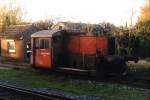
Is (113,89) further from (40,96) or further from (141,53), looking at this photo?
(141,53)

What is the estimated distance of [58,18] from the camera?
5697cm

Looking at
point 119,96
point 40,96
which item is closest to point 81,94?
point 119,96

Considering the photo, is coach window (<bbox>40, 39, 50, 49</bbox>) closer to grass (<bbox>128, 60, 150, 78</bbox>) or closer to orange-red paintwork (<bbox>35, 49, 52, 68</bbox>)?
orange-red paintwork (<bbox>35, 49, 52, 68</bbox>)

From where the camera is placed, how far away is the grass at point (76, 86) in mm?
15117

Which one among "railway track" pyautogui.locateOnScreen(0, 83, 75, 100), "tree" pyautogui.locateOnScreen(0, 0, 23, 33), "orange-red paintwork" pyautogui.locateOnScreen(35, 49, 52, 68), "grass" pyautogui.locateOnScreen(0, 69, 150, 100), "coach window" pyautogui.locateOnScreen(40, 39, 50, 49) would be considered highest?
"tree" pyautogui.locateOnScreen(0, 0, 23, 33)

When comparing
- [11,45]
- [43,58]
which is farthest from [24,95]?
[11,45]

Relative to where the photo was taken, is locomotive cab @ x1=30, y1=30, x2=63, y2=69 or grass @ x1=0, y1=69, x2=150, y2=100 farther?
locomotive cab @ x1=30, y1=30, x2=63, y2=69

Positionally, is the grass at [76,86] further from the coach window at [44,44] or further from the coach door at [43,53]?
the coach window at [44,44]

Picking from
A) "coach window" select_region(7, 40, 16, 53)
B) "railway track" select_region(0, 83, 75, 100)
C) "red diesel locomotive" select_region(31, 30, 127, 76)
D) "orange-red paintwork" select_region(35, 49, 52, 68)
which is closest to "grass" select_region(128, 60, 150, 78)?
"red diesel locomotive" select_region(31, 30, 127, 76)

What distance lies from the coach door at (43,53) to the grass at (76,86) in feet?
2.06

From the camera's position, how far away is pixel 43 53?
23641 mm

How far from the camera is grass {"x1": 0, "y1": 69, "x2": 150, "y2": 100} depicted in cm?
1512

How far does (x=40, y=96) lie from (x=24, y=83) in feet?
20.1

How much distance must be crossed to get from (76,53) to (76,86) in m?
5.12
